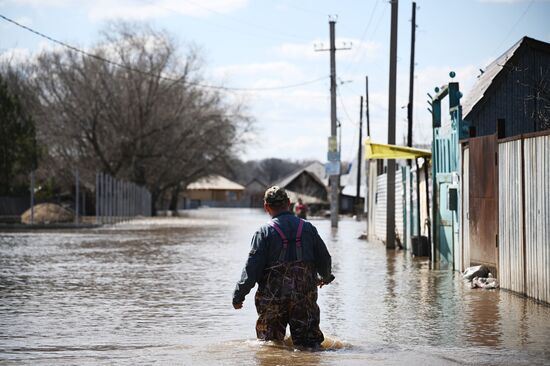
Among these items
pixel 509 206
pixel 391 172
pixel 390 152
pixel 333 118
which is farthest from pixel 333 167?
pixel 509 206

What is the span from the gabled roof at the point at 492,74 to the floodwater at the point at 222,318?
241 inches

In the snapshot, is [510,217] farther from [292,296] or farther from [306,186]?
[306,186]

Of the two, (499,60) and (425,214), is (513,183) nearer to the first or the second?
(425,214)

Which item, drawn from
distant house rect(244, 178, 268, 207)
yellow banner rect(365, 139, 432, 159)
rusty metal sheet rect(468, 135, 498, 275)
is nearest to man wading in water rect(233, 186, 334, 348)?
rusty metal sheet rect(468, 135, 498, 275)

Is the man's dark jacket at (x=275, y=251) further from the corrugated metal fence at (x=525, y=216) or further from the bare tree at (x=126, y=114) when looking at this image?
the bare tree at (x=126, y=114)

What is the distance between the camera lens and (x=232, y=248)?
27906 millimetres

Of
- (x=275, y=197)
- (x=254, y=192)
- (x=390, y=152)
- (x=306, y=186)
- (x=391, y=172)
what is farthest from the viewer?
(x=254, y=192)

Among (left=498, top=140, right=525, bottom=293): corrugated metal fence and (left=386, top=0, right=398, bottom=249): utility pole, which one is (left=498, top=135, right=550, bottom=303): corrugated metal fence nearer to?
(left=498, top=140, right=525, bottom=293): corrugated metal fence

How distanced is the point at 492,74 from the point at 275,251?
19.2m

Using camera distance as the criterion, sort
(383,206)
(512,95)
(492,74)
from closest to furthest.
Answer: (512,95) < (492,74) < (383,206)

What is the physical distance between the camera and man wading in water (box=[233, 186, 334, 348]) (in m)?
8.85

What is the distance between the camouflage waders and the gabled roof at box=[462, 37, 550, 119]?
17.5 meters

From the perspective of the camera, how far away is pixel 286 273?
888cm

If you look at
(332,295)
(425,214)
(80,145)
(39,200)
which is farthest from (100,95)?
(332,295)
